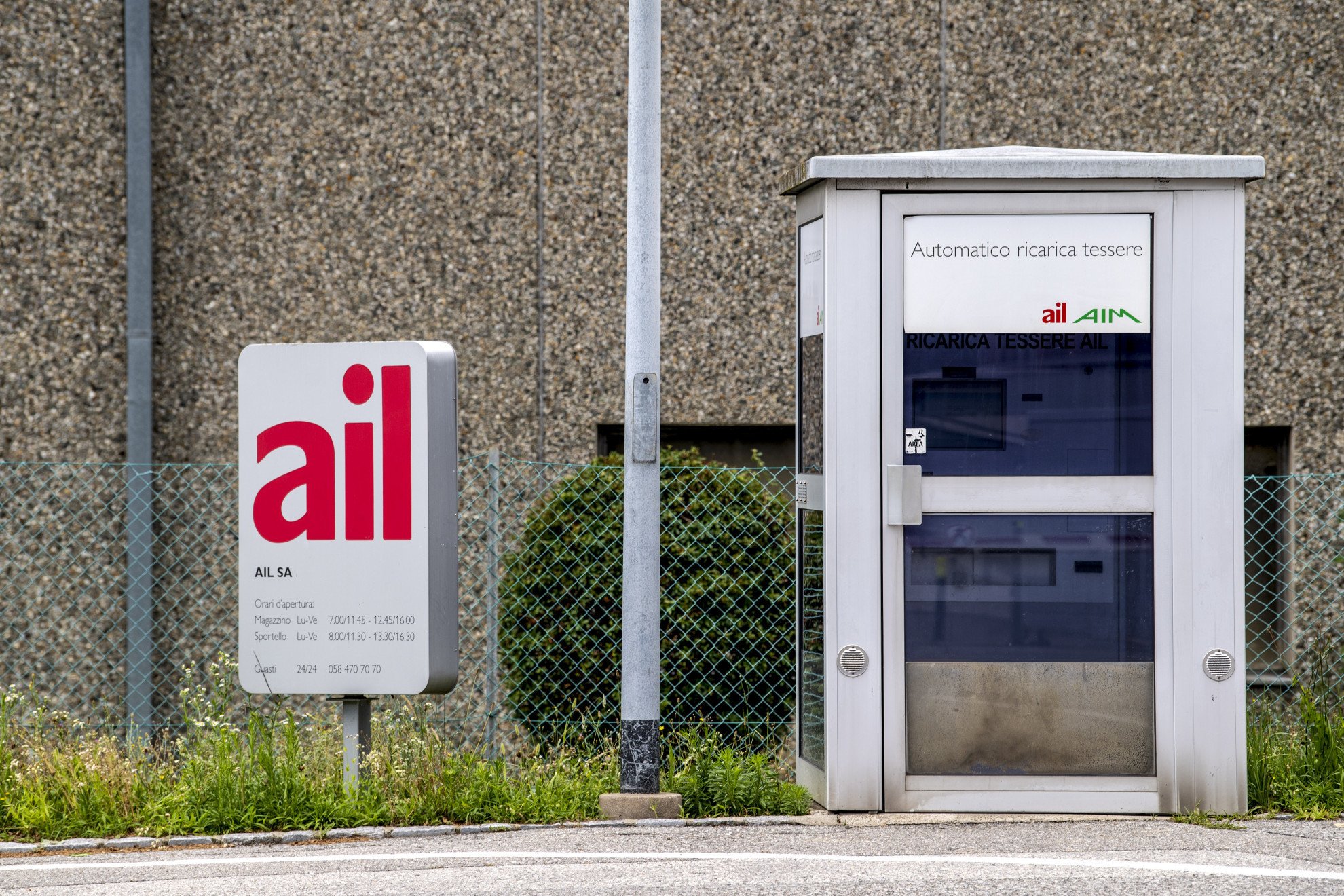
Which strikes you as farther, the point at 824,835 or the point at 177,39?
the point at 177,39

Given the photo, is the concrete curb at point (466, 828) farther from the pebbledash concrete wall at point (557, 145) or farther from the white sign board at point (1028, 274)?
the pebbledash concrete wall at point (557, 145)

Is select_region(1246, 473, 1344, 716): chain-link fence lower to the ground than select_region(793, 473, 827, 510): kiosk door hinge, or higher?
lower

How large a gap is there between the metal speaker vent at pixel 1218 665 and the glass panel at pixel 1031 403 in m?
0.76

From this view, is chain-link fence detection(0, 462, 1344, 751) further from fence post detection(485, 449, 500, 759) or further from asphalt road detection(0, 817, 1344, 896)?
asphalt road detection(0, 817, 1344, 896)

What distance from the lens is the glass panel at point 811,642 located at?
5805 millimetres

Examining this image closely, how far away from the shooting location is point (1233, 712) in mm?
5691

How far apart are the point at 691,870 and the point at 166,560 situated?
5.38 metres

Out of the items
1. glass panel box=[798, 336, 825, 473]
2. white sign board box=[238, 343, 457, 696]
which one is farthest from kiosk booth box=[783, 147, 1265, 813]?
white sign board box=[238, 343, 457, 696]

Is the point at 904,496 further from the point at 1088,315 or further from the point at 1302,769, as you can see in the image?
Result: the point at 1302,769

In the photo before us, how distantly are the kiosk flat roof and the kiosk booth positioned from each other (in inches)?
0.8

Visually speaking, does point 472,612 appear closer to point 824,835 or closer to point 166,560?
point 166,560

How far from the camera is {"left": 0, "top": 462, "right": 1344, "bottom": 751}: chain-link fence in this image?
709 cm

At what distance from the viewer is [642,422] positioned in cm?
596

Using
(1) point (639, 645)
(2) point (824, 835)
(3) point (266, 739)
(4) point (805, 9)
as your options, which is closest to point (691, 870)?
(2) point (824, 835)
